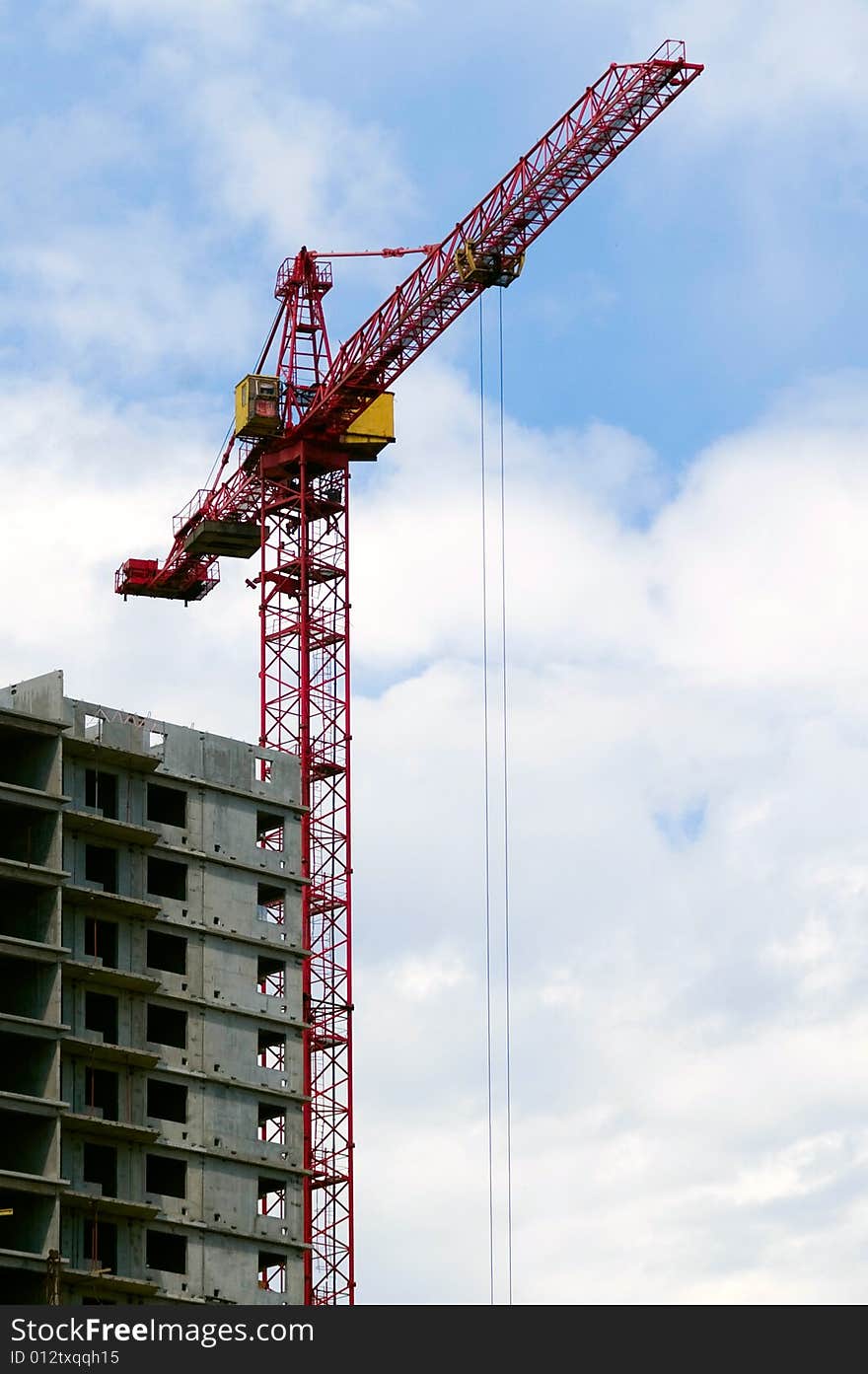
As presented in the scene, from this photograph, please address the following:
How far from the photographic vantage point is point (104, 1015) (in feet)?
429

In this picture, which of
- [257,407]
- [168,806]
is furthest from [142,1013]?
[257,407]

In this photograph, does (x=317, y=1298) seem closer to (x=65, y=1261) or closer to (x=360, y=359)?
(x=65, y=1261)

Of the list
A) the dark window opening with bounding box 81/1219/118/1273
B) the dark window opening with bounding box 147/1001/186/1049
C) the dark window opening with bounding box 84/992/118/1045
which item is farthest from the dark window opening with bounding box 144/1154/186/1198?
the dark window opening with bounding box 84/992/118/1045

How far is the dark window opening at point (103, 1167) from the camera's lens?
128 metres

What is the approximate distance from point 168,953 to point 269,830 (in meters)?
8.35

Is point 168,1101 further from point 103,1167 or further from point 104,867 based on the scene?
point 104,867

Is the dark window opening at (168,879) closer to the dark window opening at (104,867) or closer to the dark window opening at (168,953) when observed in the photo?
the dark window opening at (168,953)

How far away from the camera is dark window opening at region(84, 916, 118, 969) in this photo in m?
131

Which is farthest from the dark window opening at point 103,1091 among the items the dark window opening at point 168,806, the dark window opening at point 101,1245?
the dark window opening at point 168,806

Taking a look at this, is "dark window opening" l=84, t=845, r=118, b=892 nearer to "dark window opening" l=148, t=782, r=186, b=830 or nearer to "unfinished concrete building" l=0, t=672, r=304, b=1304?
"unfinished concrete building" l=0, t=672, r=304, b=1304

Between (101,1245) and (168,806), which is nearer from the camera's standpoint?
(101,1245)

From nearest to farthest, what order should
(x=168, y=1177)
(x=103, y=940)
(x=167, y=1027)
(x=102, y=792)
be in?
(x=168, y=1177) < (x=103, y=940) < (x=102, y=792) < (x=167, y=1027)

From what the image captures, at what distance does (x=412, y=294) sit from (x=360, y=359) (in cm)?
421

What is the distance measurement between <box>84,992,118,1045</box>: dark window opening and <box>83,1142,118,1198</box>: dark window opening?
4113mm
